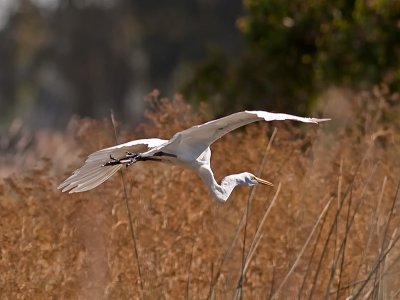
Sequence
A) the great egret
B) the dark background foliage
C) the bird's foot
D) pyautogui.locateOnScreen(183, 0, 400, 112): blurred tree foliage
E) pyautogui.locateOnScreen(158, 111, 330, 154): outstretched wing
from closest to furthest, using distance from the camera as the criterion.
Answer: pyautogui.locateOnScreen(158, 111, 330, 154): outstretched wing, the great egret, the bird's foot, pyautogui.locateOnScreen(183, 0, 400, 112): blurred tree foliage, the dark background foliage

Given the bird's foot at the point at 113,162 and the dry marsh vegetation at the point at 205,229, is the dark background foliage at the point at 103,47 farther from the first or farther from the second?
the bird's foot at the point at 113,162

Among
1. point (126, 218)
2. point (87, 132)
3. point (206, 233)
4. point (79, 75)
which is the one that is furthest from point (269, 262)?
point (79, 75)

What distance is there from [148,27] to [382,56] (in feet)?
81.9

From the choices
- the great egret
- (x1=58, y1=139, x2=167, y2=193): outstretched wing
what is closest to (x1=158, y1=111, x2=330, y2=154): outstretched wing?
the great egret

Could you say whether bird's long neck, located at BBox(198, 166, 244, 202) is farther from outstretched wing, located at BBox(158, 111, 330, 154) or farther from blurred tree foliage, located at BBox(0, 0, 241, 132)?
blurred tree foliage, located at BBox(0, 0, 241, 132)

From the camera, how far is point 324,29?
11133mm

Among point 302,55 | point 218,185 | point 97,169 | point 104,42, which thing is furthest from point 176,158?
point 104,42

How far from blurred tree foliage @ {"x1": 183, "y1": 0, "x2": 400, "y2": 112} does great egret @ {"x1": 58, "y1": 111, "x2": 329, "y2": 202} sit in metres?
5.37

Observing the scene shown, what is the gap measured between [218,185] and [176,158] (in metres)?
0.19

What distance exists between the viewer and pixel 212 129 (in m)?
4.61

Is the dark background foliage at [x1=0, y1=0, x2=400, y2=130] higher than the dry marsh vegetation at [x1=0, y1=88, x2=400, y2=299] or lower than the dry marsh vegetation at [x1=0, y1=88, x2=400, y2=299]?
higher

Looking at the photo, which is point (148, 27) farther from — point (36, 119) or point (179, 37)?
point (36, 119)

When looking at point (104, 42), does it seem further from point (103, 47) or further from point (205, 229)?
point (205, 229)

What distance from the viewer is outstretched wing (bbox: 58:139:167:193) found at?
15.8 feet
